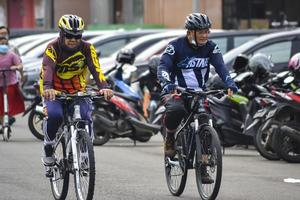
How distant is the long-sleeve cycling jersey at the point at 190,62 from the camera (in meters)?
10.2

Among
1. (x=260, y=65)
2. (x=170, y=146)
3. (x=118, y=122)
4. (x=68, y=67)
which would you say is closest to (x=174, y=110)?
(x=170, y=146)

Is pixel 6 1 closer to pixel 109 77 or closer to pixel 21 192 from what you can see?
pixel 109 77

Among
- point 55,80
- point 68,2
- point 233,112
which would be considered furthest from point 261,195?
point 68,2

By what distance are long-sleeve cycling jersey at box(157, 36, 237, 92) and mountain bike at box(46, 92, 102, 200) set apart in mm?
1033

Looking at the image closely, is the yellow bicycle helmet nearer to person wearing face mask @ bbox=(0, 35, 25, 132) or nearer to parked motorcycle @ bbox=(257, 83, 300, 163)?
parked motorcycle @ bbox=(257, 83, 300, 163)

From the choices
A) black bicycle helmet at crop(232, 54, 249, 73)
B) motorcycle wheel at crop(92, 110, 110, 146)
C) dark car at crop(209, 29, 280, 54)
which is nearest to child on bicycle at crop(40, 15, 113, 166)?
black bicycle helmet at crop(232, 54, 249, 73)

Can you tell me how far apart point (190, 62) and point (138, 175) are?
2257 millimetres

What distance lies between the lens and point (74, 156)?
9195 mm

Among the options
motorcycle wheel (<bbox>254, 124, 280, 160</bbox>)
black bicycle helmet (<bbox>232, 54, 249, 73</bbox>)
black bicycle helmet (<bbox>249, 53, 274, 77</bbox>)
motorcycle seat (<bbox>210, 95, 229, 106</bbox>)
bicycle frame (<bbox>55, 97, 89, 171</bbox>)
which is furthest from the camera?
black bicycle helmet (<bbox>232, 54, 249, 73</bbox>)

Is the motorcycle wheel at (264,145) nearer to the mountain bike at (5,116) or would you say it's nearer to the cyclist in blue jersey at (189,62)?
the cyclist in blue jersey at (189,62)

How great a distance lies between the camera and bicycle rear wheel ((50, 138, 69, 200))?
960cm

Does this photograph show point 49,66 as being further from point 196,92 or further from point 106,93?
point 196,92

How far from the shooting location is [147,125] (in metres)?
16.2

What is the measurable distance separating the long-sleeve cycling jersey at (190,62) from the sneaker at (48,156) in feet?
4.16
